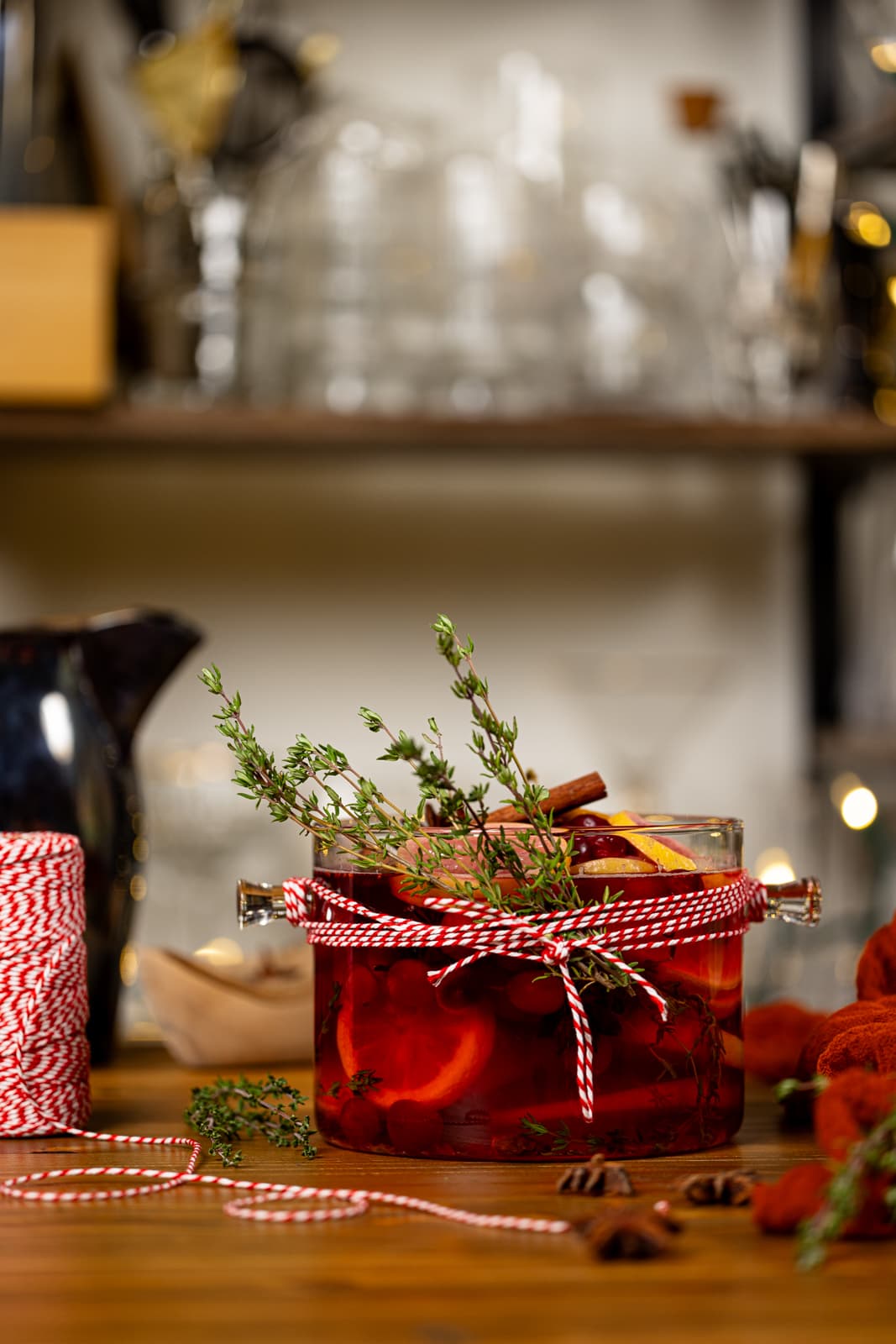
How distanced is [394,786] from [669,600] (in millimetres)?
387

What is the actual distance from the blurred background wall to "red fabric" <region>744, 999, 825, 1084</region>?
71 centimetres

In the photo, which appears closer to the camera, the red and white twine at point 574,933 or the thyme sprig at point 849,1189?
the thyme sprig at point 849,1189

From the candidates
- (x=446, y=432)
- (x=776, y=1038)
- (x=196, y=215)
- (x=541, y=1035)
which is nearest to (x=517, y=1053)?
(x=541, y=1035)

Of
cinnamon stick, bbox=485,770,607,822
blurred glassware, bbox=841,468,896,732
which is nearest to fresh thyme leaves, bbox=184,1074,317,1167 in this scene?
cinnamon stick, bbox=485,770,607,822

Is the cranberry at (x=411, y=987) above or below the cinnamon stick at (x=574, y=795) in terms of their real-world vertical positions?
below

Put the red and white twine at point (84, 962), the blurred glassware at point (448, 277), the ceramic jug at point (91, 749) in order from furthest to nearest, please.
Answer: the blurred glassware at point (448, 277) < the ceramic jug at point (91, 749) < the red and white twine at point (84, 962)

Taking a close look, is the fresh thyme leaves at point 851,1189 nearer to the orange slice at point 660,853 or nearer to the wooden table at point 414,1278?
the wooden table at point 414,1278

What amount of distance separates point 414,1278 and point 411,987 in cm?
14

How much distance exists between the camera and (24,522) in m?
1.82

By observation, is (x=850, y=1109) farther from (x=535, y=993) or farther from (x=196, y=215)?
(x=196, y=215)

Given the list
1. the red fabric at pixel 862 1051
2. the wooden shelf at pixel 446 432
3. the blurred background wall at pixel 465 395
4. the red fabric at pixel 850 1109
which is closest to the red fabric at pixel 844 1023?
the red fabric at pixel 862 1051

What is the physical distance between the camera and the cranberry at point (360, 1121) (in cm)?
60

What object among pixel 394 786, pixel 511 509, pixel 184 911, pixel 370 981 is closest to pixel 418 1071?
pixel 370 981

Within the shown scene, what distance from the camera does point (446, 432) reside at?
1551mm
